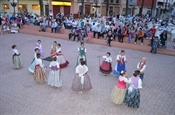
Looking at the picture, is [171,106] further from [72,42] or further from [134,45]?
[72,42]

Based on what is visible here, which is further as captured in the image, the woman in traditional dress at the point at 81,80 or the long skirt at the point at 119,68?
the long skirt at the point at 119,68

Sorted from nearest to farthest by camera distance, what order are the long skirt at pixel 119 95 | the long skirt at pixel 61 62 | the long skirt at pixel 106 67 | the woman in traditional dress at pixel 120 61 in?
1. the long skirt at pixel 119 95
2. the woman in traditional dress at pixel 120 61
3. the long skirt at pixel 106 67
4. the long skirt at pixel 61 62

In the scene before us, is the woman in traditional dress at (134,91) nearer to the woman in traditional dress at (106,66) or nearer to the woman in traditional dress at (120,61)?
the woman in traditional dress at (120,61)

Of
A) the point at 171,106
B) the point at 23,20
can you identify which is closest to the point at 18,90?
the point at 171,106

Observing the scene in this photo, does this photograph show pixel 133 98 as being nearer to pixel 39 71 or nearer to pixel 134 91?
pixel 134 91

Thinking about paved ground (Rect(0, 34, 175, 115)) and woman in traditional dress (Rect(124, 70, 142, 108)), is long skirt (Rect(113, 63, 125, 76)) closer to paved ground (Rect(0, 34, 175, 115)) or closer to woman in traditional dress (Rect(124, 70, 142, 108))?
paved ground (Rect(0, 34, 175, 115))

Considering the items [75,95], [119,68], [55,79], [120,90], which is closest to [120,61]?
[119,68]

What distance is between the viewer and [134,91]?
6730mm

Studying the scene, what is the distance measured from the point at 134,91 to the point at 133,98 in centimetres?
27

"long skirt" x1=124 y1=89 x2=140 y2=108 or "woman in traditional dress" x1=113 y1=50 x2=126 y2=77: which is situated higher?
"woman in traditional dress" x1=113 y1=50 x2=126 y2=77

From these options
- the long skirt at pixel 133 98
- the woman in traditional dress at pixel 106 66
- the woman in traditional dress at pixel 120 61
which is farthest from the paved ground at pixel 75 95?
the woman in traditional dress at pixel 120 61

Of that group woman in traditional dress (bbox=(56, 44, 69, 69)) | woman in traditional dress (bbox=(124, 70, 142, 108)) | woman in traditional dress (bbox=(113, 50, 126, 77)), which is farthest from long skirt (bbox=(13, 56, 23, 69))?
woman in traditional dress (bbox=(124, 70, 142, 108))

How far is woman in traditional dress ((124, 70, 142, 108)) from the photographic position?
21.8 ft

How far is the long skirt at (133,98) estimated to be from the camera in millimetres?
6740
